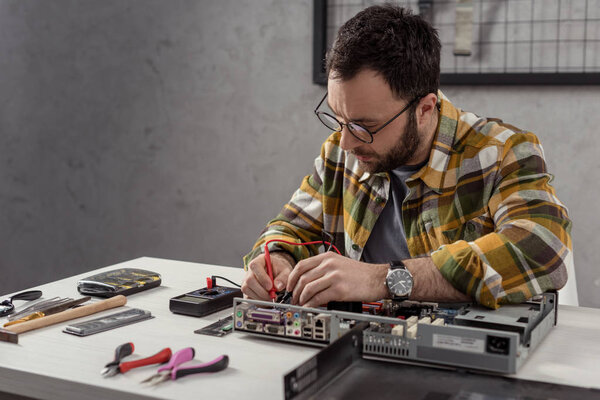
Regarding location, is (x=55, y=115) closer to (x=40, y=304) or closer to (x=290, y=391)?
(x=40, y=304)

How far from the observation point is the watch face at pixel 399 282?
4.17ft

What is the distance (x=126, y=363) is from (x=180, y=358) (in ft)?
0.28

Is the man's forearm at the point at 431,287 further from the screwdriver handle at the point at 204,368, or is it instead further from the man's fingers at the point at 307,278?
the screwdriver handle at the point at 204,368

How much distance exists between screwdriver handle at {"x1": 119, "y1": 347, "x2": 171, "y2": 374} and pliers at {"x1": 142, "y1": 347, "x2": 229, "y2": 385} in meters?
0.02

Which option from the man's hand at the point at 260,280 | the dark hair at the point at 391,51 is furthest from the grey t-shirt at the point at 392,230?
the man's hand at the point at 260,280

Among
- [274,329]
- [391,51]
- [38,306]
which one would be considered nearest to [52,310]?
[38,306]

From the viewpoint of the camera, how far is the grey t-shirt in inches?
67.4

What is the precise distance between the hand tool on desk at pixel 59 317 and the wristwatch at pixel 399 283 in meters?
0.58

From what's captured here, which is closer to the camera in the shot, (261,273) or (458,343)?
(458,343)

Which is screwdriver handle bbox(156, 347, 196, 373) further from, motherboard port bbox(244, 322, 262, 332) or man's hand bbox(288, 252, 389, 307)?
man's hand bbox(288, 252, 389, 307)

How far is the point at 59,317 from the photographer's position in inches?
50.8

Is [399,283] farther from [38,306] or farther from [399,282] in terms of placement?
[38,306]

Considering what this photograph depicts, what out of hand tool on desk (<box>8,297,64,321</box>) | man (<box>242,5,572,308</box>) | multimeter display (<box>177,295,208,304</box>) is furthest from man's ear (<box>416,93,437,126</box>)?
hand tool on desk (<box>8,297,64,321</box>)

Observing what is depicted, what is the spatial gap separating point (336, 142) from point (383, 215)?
25 centimetres
